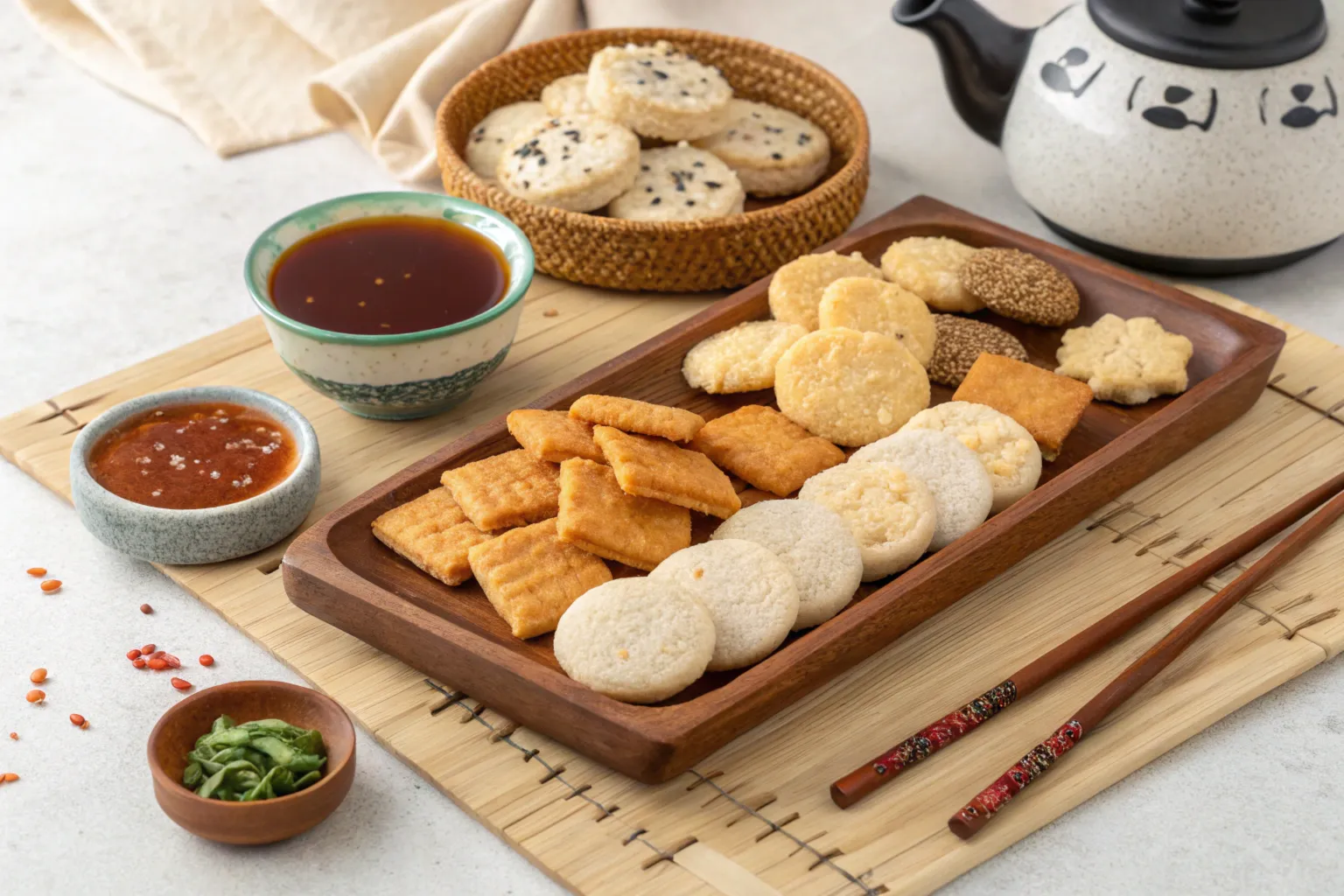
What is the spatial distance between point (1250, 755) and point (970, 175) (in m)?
1.82

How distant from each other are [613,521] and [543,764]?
0.35 metres

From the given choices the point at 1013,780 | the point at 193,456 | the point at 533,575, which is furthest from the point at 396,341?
the point at 1013,780

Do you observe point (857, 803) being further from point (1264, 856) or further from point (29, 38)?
point (29, 38)

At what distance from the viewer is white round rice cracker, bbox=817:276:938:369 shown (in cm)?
237

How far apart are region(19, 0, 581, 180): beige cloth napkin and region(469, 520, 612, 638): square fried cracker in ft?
4.86

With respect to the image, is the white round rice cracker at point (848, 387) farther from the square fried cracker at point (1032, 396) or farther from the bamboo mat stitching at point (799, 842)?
the bamboo mat stitching at point (799, 842)

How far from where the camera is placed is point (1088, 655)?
1.93 meters

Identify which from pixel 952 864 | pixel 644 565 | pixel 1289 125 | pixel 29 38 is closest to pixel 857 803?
pixel 952 864

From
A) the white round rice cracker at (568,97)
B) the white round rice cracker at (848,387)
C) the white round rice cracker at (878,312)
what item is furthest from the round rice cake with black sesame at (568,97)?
the white round rice cracker at (848,387)

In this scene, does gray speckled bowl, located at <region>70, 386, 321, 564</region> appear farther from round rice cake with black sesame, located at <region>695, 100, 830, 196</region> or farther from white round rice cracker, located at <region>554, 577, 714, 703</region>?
round rice cake with black sesame, located at <region>695, 100, 830, 196</region>

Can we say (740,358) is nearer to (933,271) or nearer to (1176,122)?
(933,271)

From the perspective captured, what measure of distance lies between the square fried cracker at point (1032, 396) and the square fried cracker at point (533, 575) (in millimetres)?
746

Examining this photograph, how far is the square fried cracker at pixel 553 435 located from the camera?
205 cm

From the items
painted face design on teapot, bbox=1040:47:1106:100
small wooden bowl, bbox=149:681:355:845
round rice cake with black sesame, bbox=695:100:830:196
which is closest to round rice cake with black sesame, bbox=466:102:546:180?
round rice cake with black sesame, bbox=695:100:830:196
